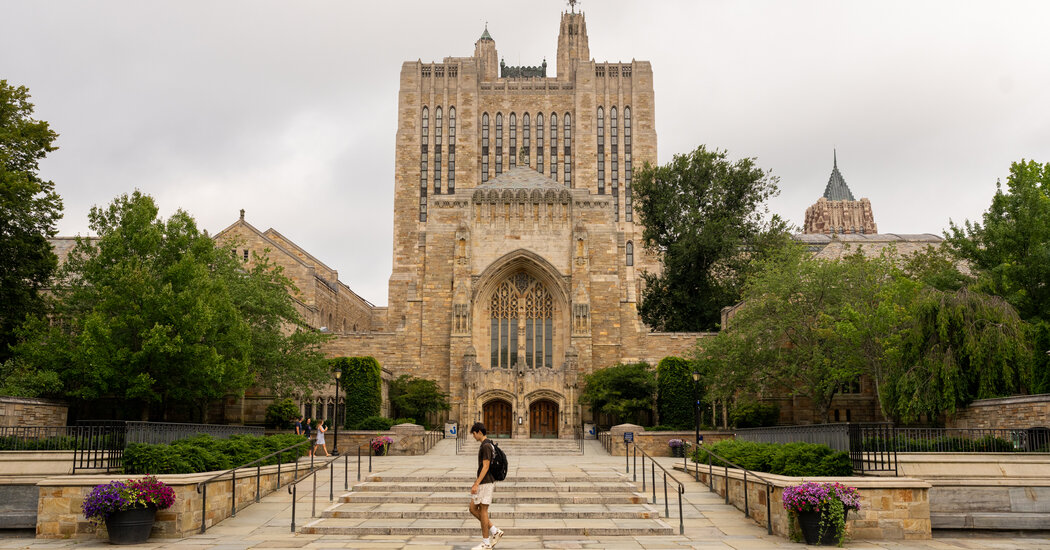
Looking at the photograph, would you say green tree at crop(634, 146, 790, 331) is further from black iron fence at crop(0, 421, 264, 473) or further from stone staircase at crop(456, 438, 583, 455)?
black iron fence at crop(0, 421, 264, 473)

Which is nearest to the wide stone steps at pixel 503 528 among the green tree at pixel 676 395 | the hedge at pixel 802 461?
the hedge at pixel 802 461

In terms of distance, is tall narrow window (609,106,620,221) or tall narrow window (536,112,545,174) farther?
tall narrow window (536,112,545,174)

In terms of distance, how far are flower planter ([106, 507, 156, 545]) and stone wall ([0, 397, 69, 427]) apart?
1404 cm

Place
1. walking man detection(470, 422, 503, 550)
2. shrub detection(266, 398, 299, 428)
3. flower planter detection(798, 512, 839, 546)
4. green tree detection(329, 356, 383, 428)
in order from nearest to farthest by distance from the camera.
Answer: walking man detection(470, 422, 503, 550) → flower planter detection(798, 512, 839, 546) → shrub detection(266, 398, 299, 428) → green tree detection(329, 356, 383, 428)

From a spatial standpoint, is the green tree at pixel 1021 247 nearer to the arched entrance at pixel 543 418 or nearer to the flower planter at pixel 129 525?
the arched entrance at pixel 543 418

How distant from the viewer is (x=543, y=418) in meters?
40.0

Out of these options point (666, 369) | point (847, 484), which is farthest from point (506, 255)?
point (847, 484)

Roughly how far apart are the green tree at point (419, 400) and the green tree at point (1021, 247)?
74.0 ft

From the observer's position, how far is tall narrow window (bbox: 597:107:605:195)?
68375mm

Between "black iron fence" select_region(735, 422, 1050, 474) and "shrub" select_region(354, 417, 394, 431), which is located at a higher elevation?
"black iron fence" select_region(735, 422, 1050, 474)

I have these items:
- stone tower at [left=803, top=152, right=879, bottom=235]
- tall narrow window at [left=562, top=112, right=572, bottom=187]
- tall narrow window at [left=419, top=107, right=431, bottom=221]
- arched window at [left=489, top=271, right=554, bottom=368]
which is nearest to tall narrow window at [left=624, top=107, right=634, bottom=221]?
tall narrow window at [left=562, top=112, right=572, bottom=187]

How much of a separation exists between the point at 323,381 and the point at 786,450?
2242 cm

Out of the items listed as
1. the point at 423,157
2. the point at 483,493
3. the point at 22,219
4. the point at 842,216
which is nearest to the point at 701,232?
the point at 423,157

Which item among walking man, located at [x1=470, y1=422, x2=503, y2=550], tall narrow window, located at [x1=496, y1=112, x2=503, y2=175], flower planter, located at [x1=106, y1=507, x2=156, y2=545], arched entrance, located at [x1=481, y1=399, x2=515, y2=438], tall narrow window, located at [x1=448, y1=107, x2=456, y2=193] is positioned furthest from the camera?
tall narrow window, located at [x1=496, y1=112, x2=503, y2=175]
